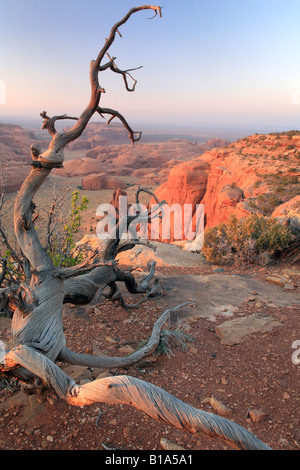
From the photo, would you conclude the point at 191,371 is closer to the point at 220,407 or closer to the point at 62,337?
the point at 220,407

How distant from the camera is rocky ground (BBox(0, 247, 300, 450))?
7.21 feet

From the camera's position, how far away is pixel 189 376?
3.06 meters

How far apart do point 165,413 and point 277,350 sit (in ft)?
7.96

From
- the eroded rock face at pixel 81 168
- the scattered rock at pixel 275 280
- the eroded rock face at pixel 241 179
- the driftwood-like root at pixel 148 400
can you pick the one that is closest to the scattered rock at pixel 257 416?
the driftwood-like root at pixel 148 400

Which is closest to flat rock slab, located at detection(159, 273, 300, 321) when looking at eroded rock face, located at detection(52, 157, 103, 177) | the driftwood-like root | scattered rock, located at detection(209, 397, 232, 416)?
scattered rock, located at detection(209, 397, 232, 416)

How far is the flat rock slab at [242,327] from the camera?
3.85 metres

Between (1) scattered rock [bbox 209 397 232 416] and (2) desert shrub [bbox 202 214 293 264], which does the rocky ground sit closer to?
(1) scattered rock [bbox 209 397 232 416]

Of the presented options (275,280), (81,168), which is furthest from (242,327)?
(81,168)

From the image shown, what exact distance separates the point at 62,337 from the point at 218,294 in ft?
11.2

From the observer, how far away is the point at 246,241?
7965 millimetres

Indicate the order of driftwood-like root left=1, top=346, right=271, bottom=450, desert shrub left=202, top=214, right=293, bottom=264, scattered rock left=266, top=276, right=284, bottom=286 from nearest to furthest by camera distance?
driftwood-like root left=1, top=346, right=271, bottom=450
scattered rock left=266, top=276, right=284, bottom=286
desert shrub left=202, top=214, right=293, bottom=264

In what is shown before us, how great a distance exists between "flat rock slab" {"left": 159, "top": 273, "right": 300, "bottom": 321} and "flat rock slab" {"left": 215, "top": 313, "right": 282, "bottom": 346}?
34cm

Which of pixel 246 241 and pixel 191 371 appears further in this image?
pixel 246 241
